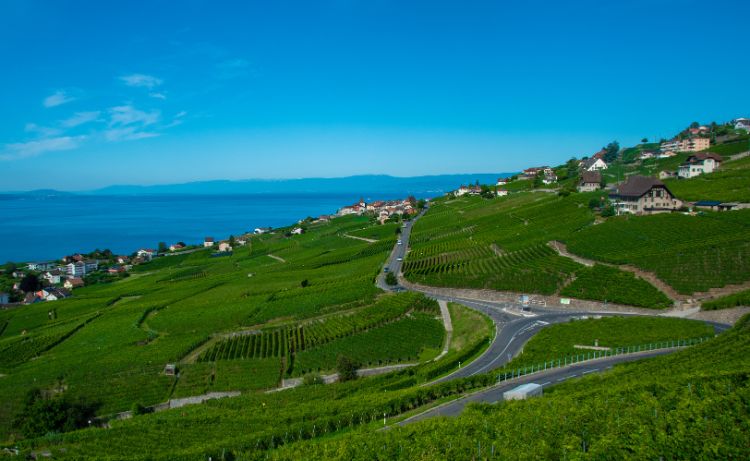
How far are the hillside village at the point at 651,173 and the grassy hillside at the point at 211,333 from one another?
100ft

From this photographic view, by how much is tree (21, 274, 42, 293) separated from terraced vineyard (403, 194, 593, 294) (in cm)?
6826

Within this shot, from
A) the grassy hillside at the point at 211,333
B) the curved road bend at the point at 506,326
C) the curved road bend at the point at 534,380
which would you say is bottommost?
the grassy hillside at the point at 211,333

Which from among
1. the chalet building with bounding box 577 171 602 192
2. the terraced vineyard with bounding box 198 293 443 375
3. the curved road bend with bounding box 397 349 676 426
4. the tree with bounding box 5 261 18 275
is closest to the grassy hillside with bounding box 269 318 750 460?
the curved road bend with bounding box 397 349 676 426

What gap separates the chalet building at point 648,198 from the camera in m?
52.7

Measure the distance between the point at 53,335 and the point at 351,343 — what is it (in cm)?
3423

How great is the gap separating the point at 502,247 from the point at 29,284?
8230cm

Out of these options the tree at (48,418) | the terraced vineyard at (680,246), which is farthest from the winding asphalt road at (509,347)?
the tree at (48,418)

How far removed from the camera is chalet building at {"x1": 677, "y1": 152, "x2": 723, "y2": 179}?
68306 mm

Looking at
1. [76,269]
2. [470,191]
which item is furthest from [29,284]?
[470,191]

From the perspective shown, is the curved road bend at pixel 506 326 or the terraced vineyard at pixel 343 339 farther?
the terraced vineyard at pixel 343 339

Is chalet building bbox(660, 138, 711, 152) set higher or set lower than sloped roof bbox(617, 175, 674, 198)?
higher

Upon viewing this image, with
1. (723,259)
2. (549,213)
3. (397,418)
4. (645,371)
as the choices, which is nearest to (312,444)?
(397,418)

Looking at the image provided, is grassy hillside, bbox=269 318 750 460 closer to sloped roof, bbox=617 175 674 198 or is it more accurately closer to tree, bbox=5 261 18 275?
sloped roof, bbox=617 175 674 198

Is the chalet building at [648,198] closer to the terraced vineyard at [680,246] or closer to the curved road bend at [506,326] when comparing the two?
the terraced vineyard at [680,246]
